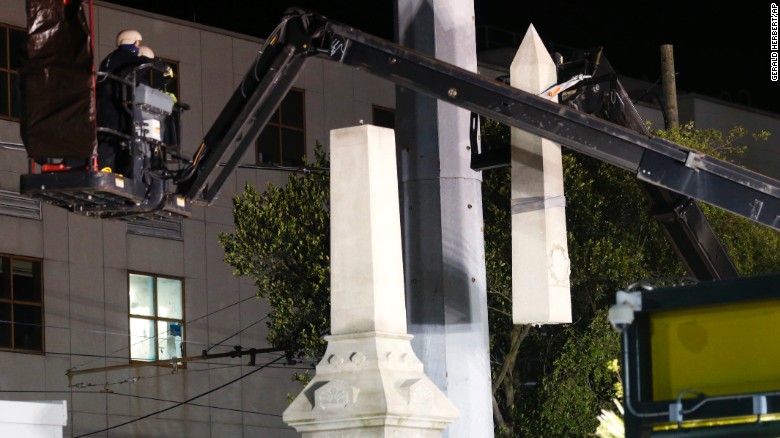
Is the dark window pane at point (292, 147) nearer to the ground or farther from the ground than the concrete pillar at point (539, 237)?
farther from the ground

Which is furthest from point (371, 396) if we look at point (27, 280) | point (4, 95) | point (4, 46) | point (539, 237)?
point (4, 95)

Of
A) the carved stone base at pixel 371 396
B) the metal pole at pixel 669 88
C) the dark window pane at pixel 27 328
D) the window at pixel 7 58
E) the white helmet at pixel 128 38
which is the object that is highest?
the window at pixel 7 58

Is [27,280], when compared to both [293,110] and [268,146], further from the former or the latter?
[293,110]

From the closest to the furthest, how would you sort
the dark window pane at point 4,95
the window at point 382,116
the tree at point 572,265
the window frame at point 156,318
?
the tree at point 572,265, the dark window pane at point 4,95, the window frame at point 156,318, the window at point 382,116

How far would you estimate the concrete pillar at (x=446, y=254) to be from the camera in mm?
11828

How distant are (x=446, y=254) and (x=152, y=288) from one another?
23.6m

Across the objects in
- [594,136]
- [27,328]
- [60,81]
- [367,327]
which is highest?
[27,328]

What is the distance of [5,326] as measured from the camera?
1257 inches

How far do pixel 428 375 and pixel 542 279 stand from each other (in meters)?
1.17

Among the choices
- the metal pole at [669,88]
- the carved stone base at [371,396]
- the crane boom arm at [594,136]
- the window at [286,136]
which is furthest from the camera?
the window at [286,136]

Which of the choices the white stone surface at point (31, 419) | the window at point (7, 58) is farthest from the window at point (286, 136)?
the white stone surface at point (31, 419)

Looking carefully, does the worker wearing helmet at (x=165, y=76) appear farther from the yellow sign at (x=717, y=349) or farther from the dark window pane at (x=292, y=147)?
the dark window pane at (x=292, y=147)

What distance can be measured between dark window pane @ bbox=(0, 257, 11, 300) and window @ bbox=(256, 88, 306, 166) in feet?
23.4

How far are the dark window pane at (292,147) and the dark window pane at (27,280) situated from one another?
7393mm
